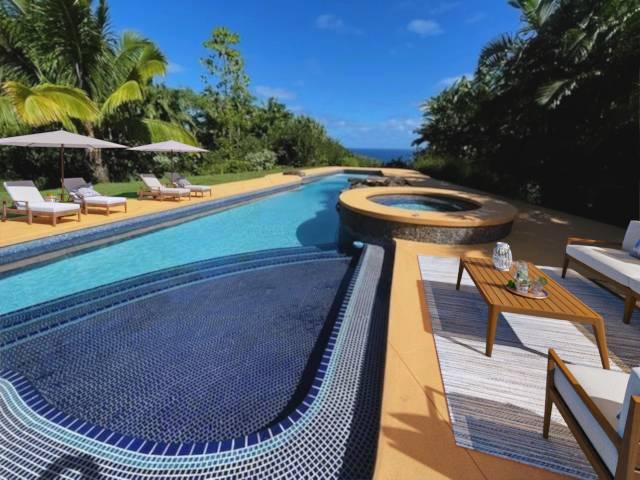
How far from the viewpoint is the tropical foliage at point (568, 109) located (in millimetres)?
7348

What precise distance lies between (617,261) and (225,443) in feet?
14.8

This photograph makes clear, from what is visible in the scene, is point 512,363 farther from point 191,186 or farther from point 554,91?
point 191,186

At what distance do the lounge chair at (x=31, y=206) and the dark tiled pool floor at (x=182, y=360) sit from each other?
3.92 m

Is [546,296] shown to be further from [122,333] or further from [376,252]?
[122,333]

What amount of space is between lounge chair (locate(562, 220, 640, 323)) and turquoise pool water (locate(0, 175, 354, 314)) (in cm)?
438

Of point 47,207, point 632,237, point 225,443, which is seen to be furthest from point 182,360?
point 632,237

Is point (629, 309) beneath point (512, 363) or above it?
above

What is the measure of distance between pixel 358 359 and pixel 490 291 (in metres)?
1.30

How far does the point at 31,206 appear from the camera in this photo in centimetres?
626

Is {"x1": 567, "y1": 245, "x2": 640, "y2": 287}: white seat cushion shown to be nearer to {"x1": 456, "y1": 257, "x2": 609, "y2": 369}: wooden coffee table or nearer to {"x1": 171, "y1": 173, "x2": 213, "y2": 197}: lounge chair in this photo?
{"x1": 456, "y1": 257, "x2": 609, "y2": 369}: wooden coffee table

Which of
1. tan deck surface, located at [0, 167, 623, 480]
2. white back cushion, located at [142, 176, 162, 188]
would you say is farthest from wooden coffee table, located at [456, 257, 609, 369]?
white back cushion, located at [142, 176, 162, 188]

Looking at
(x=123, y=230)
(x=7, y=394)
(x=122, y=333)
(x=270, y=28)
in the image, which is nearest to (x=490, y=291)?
(x=122, y=333)

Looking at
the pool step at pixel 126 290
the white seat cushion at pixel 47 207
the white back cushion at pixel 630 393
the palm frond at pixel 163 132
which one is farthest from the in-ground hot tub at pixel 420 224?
the palm frond at pixel 163 132

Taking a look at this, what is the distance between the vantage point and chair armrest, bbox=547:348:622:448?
1.34m
